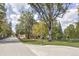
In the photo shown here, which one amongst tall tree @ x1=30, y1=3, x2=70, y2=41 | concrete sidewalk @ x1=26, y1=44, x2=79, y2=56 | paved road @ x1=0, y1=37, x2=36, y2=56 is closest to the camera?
concrete sidewalk @ x1=26, y1=44, x2=79, y2=56

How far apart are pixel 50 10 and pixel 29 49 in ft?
3.94

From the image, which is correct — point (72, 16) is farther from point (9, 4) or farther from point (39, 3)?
point (9, 4)

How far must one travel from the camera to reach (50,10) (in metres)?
11.0

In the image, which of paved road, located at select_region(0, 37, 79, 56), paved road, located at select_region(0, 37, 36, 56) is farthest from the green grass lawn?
paved road, located at select_region(0, 37, 36, 56)

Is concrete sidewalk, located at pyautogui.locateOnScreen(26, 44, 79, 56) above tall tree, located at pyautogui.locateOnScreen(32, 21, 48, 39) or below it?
below

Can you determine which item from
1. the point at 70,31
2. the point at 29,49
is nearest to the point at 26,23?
the point at 29,49

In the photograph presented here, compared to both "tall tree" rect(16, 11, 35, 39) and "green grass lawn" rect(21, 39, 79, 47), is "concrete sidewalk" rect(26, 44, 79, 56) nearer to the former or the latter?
"green grass lawn" rect(21, 39, 79, 47)

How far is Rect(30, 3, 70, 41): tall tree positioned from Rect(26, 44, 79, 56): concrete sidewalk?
32 cm

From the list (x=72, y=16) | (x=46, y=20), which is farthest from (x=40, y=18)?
(x=72, y=16)

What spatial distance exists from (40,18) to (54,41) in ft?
2.41

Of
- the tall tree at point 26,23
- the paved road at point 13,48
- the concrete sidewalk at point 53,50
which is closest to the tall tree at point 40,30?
the tall tree at point 26,23

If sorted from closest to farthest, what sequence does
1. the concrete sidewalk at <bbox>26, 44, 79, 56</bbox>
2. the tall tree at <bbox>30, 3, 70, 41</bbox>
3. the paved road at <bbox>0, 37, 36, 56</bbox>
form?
1. the concrete sidewalk at <bbox>26, 44, 79, 56</bbox>
2. the paved road at <bbox>0, 37, 36, 56</bbox>
3. the tall tree at <bbox>30, 3, 70, 41</bbox>

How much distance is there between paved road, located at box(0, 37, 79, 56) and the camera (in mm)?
10438

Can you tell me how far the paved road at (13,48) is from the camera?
34.4 feet
